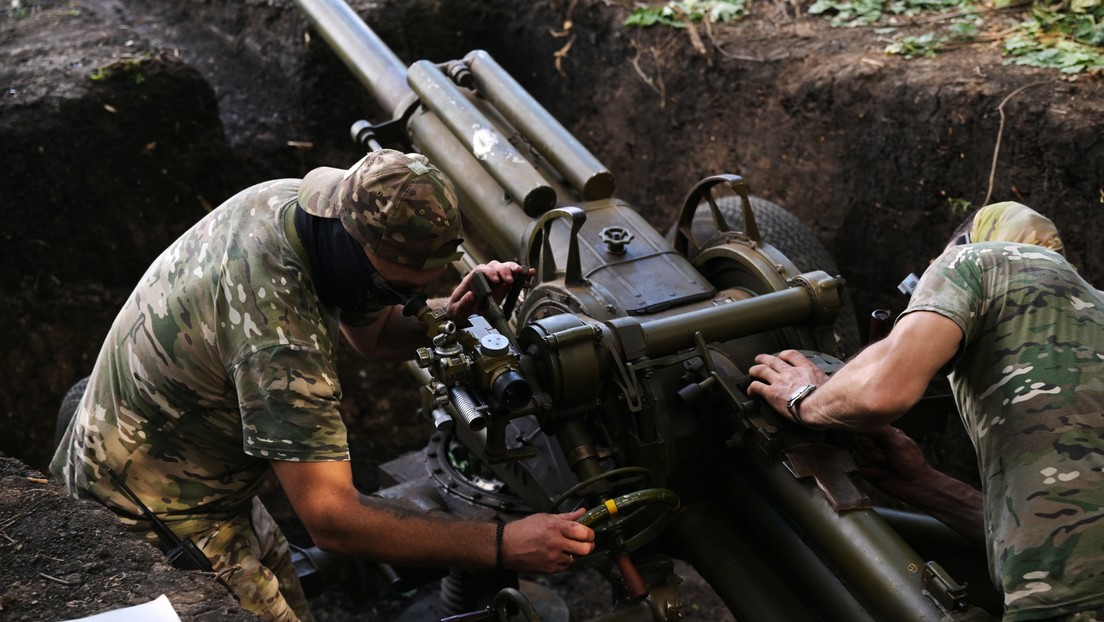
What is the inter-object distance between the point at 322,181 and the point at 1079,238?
3251 millimetres

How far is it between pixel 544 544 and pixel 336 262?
3.05 ft

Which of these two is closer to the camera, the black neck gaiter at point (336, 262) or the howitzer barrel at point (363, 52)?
the black neck gaiter at point (336, 262)

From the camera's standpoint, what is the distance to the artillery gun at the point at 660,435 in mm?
3088

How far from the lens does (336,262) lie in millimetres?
2988

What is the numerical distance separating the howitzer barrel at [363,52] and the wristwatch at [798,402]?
8.49ft

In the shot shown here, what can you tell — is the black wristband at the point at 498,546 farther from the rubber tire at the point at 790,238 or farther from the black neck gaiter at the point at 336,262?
the rubber tire at the point at 790,238

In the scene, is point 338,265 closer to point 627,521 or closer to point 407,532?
point 407,532

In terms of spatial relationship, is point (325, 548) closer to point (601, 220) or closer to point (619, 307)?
point (619, 307)

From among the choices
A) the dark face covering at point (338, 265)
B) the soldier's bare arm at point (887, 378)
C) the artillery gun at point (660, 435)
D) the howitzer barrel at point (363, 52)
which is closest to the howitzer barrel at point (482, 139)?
the artillery gun at point (660, 435)

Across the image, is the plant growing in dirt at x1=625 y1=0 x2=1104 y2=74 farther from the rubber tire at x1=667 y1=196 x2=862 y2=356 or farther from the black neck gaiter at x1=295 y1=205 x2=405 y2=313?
the black neck gaiter at x1=295 y1=205 x2=405 y2=313

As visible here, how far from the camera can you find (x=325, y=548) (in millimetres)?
3014

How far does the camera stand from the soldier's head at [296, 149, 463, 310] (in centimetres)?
291

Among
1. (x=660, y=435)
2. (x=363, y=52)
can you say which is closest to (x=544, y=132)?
(x=363, y=52)

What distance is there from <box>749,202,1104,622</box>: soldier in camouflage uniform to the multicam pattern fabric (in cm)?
140
